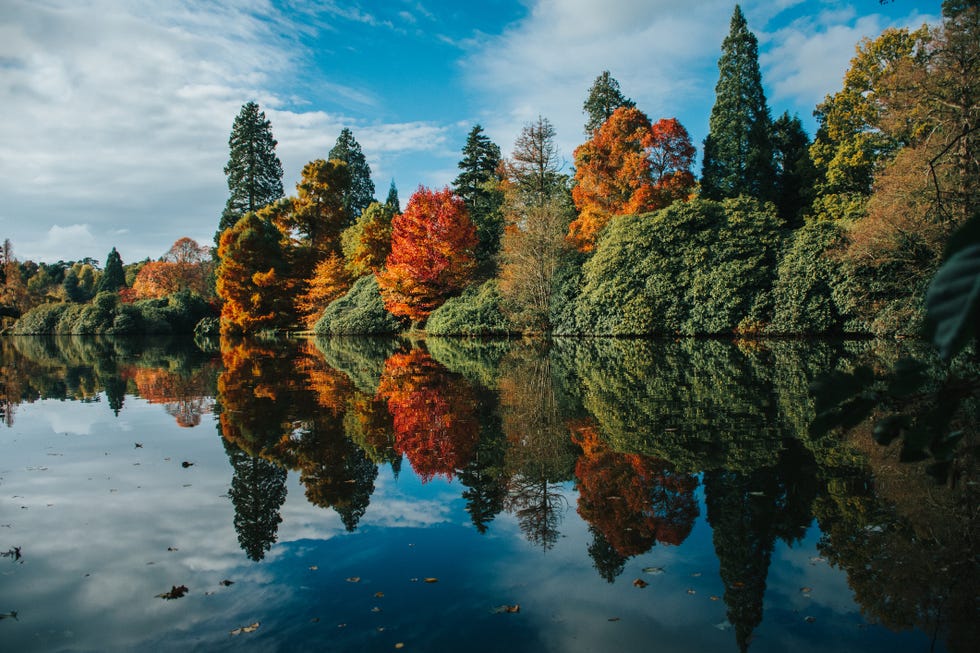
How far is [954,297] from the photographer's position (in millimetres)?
724

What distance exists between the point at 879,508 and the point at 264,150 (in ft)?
172

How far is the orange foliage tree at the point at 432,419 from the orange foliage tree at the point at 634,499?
1430mm

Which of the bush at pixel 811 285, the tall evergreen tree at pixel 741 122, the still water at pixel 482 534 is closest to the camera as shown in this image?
the still water at pixel 482 534

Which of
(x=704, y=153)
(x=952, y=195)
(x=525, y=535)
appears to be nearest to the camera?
(x=525, y=535)

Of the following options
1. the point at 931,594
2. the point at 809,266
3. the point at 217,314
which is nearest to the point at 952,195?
the point at 809,266

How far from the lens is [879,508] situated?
14.6ft

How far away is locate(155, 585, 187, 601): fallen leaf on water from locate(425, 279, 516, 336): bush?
2506cm

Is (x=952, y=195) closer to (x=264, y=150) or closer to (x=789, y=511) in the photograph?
(x=789, y=511)

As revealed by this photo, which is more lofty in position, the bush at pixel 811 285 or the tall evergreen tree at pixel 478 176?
the tall evergreen tree at pixel 478 176

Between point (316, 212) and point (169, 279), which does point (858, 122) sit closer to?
point (316, 212)

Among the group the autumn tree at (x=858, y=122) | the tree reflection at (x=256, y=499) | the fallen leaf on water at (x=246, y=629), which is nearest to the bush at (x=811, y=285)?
the autumn tree at (x=858, y=122)

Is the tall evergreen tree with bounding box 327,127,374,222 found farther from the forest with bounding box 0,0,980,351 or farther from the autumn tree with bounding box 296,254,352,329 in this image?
the autumn tree with bounding box 296,254,352,329

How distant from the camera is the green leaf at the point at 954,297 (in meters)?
0.70

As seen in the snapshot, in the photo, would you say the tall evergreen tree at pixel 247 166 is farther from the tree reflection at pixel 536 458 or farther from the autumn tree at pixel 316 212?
the tree reflection at pixel 536 458
